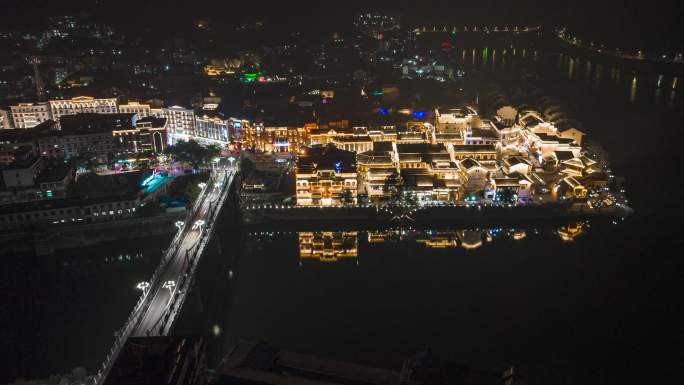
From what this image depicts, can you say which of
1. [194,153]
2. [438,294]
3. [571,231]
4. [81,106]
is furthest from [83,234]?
[571,231]

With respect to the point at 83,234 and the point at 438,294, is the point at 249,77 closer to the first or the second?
the point at 83,234

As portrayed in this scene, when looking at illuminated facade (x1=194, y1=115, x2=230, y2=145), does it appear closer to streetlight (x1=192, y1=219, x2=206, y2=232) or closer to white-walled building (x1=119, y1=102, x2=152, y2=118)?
white-walled building (x1=119, y1=102, x2=152, y2=118)

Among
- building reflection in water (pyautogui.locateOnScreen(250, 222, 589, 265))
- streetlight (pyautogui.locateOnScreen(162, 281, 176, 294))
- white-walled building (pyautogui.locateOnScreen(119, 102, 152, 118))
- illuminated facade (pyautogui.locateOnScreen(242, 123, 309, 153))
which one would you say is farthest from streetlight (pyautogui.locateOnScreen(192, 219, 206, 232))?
white-walled building (pyautogui.locateOnScreen(119, 102, 152, 118))

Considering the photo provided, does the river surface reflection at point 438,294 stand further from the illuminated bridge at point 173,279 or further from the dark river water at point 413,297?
the illuminated bridge at point 173,279

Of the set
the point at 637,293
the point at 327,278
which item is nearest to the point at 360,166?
the point at 327,278

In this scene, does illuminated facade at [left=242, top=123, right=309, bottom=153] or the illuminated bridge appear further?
illuminated facade at [left=242, top=123, right=309, bottom=153]

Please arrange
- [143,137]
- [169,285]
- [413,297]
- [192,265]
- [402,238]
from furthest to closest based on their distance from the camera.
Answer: [143,137] < [402,238] < [413,297] < [192,265] < [169,285]

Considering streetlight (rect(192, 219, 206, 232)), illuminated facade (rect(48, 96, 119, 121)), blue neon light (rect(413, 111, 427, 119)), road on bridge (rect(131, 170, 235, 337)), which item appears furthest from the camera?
blue neon light (rect(413, 111, 427, 119))
